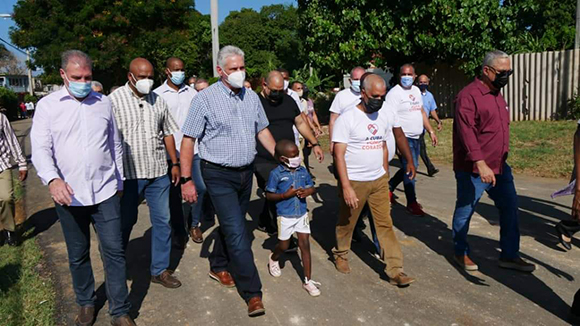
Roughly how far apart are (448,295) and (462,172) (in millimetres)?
1164

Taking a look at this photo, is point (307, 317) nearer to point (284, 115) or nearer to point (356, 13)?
point (284, 115)

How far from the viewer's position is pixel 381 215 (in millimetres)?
4480

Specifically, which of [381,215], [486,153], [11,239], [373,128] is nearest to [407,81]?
[486,153]

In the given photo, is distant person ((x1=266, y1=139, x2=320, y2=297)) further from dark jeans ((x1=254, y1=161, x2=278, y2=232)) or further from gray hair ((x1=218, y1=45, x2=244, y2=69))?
dark jeans ((x1=254, y1=161, x2=278, y2=232))

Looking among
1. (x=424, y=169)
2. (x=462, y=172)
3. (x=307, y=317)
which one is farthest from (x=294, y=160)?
(x=424, y=169)

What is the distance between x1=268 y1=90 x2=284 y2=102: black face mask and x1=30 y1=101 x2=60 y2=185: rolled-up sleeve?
105 inches

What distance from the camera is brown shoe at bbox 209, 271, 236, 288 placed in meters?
4.53

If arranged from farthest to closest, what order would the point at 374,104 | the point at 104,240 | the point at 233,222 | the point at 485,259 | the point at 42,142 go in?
the point at 485,259, the point at 374,104, the point at 233,222, the point at 104,240, the point at 42,142

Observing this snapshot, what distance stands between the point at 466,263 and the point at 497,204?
0.63 m

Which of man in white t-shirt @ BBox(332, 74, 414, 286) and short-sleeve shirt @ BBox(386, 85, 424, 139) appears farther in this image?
short-sleeve shirt @ BBox(386, 85, 424, 139)

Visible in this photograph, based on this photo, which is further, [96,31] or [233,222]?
[96,31]

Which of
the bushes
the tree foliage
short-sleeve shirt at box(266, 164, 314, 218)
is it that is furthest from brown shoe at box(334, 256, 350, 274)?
the bushes

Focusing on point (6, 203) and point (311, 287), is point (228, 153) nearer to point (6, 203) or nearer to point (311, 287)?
point (311, 287)

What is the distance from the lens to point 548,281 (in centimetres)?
446
